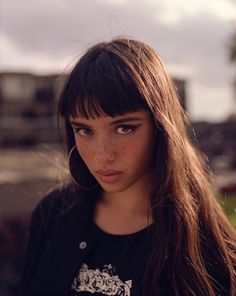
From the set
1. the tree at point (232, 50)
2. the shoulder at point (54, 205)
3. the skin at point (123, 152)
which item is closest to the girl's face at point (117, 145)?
the skin at point (123, 152)

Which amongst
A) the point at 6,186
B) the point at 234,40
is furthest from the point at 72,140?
the point at 234,40

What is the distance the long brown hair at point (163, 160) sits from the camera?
1778 mm

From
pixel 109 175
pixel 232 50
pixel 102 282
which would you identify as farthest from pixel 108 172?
pixel 232 50

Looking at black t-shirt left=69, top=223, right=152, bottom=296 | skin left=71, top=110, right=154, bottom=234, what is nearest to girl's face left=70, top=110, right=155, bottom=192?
skin left=71, top=110, right=154, bottom=234

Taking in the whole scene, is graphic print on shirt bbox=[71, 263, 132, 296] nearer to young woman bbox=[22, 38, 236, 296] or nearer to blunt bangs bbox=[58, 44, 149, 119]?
young woman bbox=[22, 38, 236, 296]

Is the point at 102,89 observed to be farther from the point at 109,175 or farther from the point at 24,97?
the point at 24,97

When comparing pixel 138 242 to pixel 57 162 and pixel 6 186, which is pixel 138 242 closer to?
pixel 57 162

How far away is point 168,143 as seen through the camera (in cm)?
186

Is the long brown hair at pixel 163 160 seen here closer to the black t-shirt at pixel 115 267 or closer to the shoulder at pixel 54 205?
the black t-shirt at pixel 115 267

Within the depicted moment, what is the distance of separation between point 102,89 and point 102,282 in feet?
2.14

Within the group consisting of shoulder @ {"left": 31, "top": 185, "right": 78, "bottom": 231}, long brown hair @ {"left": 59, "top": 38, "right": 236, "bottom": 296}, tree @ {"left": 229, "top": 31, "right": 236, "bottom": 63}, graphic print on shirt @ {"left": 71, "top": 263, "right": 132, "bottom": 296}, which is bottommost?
tree @ {"left": 229, "top": 31, "right": 236, "bottom": 63}

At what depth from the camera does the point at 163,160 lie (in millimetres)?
1882

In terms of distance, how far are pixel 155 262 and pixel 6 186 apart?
3447 mm

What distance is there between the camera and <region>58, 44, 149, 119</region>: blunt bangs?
1760mm
